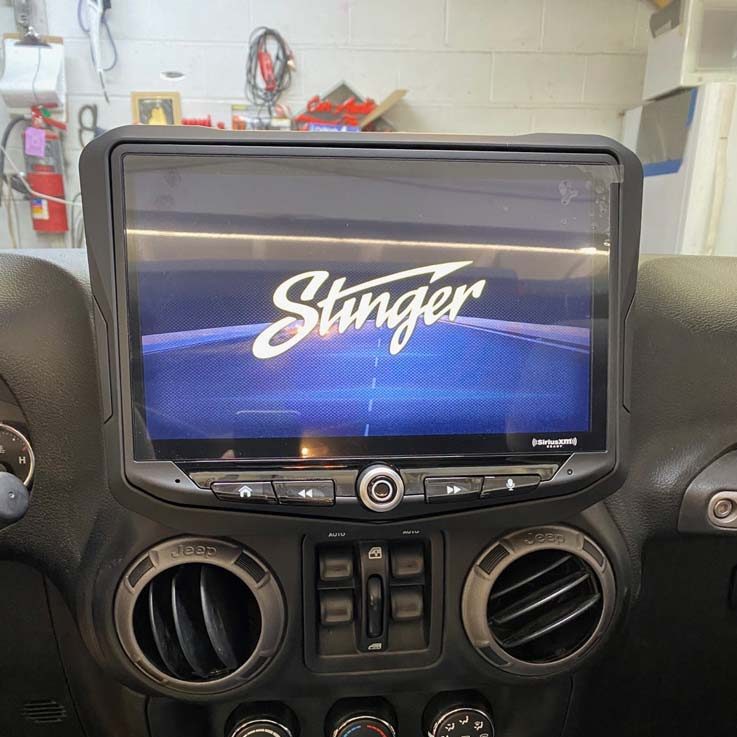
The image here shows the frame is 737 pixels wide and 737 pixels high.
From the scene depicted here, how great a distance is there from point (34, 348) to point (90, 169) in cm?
20

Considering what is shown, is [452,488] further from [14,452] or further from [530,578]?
[14,452]

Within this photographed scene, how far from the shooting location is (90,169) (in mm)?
529

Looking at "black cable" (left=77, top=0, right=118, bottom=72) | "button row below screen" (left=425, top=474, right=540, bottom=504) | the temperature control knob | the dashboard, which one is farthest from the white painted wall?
"button row below screen" (left=425, top=474, right=540, bottom=504)

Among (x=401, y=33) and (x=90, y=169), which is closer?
(x=90, y=169)

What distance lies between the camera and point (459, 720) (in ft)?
2.29

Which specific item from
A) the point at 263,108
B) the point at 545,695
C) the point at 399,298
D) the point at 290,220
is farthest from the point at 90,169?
the point at 263,108

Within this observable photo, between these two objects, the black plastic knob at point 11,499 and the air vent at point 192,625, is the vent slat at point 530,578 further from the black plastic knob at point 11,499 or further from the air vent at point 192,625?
the black plastic knob at point 11,499

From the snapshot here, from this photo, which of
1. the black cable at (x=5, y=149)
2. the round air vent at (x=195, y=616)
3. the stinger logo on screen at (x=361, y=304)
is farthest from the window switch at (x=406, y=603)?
the black cable at (x=5, y=149)

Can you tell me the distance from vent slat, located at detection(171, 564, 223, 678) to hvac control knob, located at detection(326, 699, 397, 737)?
0.50 feet

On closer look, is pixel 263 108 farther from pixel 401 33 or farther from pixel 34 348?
pixel 34 348

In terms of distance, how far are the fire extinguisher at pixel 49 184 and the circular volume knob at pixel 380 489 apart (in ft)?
7.18

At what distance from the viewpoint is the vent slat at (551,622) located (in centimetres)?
65

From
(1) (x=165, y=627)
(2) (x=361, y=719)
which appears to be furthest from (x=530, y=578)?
(1) (x=165, y=627)

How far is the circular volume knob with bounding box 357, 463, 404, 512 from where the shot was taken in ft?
1.80
